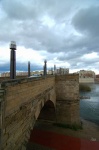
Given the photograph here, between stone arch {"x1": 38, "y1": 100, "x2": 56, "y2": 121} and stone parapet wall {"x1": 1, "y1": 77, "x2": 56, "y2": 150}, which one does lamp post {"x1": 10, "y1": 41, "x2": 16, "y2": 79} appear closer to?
stone parapet wall {"x1": 1, "y1": 77, "x2": 56, "y2": 150}

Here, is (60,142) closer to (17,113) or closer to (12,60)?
(17,113)

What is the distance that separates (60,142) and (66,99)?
5.49 metres

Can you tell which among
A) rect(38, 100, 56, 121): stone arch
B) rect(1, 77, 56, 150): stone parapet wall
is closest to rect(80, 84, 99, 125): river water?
rect(38, 100, 56, 121): stone arch

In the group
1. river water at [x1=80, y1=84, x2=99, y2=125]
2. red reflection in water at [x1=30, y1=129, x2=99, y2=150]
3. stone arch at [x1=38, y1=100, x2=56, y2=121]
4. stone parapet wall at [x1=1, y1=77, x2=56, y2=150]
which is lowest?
river water at [x1=80, y1=84, x2=99, y2=125]

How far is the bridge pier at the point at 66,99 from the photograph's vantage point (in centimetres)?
1861

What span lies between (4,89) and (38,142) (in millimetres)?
10667

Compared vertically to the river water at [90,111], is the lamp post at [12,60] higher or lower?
higher

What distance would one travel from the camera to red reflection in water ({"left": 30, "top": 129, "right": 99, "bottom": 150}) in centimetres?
1356

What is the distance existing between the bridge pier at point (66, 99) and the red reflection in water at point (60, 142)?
2965mm

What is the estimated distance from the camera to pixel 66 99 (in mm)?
18734

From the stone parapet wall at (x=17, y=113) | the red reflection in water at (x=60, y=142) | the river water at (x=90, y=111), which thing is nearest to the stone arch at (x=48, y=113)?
the red reflection in water at (x=60, y=142)

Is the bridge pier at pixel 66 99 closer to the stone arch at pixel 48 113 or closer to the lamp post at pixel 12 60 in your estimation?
the stone arch at pixel 48 113

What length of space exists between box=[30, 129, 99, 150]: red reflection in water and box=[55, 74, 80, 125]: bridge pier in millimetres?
2965

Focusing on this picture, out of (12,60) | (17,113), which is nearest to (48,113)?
(12,60)
